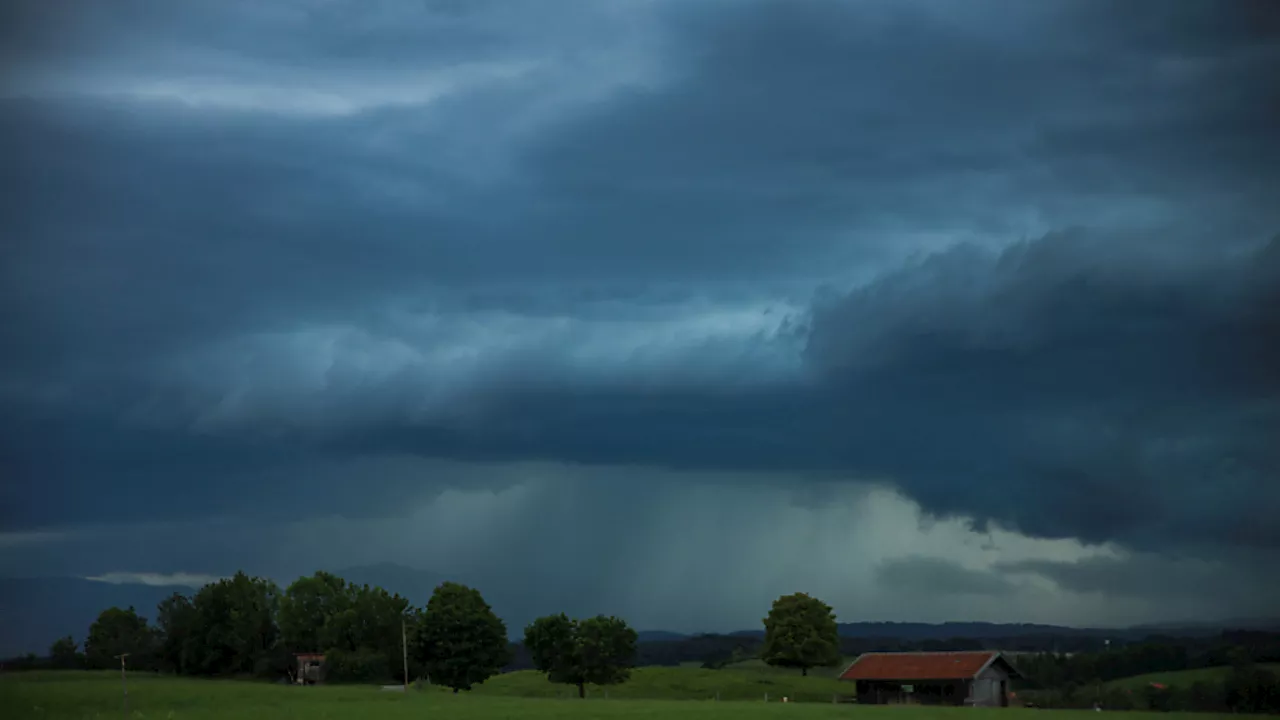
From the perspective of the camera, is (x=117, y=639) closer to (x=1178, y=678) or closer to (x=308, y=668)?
(x=308, y=668)

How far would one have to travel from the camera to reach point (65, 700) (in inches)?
3979

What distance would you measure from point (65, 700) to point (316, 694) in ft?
65.4

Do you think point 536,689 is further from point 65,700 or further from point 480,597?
point 65,700

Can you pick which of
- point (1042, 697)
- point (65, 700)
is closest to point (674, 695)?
point (1042, 697)

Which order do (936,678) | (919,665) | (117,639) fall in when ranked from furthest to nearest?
(117,639) → (919,665) → (936,678)

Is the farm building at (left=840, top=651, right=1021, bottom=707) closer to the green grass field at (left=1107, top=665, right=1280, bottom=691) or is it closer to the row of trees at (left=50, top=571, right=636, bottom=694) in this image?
the green grass field at (left=1107, top=665, right=1280, bottom=691)

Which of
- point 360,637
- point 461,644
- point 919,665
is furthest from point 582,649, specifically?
point 919,665

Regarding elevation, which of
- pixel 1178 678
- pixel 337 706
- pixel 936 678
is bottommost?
pixel 1178 678

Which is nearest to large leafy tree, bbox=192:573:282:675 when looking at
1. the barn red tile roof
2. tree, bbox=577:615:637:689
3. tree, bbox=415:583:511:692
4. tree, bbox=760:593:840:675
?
tree, bbox=415:583:511:692

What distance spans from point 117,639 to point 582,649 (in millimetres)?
78250

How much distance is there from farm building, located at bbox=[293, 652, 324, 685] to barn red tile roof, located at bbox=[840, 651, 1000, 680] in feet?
207

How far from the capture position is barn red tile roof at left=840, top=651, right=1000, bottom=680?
390 feet

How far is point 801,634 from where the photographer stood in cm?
16388

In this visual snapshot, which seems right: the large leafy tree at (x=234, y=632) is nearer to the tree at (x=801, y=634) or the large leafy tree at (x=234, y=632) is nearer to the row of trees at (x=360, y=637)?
the row of trees at (x=360, y=637)
